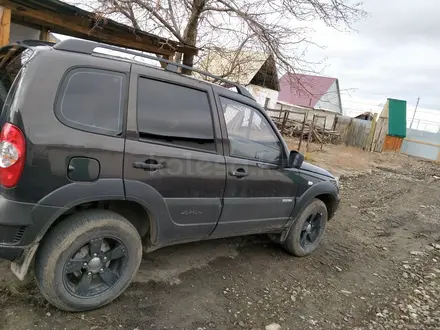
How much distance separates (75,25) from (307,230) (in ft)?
19.2

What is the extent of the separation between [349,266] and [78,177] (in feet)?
11.4

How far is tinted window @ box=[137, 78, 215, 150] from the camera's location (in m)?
2.61

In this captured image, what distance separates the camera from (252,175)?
3.29 metres

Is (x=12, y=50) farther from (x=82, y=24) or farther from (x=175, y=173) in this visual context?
(x=82, y=24)

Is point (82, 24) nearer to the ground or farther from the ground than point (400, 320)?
farther from the ground

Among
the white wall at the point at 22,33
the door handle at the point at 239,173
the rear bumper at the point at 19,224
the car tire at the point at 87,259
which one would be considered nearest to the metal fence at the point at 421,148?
the white wall at the point at 22,33

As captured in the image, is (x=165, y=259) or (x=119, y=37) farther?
(x=119, y=37)

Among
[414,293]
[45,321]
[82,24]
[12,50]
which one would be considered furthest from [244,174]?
[82,24]

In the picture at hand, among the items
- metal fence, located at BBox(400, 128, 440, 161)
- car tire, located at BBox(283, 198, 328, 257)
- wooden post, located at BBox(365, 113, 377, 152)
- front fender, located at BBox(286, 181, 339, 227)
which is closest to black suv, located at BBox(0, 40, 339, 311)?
front fender, located at BBox(286, 181, 339, 227)

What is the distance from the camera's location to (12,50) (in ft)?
8.72

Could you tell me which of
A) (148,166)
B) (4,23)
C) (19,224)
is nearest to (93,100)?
(148,166)

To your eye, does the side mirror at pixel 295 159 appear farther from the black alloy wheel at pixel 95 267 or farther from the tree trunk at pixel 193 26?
the tree trunk at pixel 193 26

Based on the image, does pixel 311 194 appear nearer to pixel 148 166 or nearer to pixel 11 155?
pixel 148 166

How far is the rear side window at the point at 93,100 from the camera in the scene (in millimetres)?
2264
